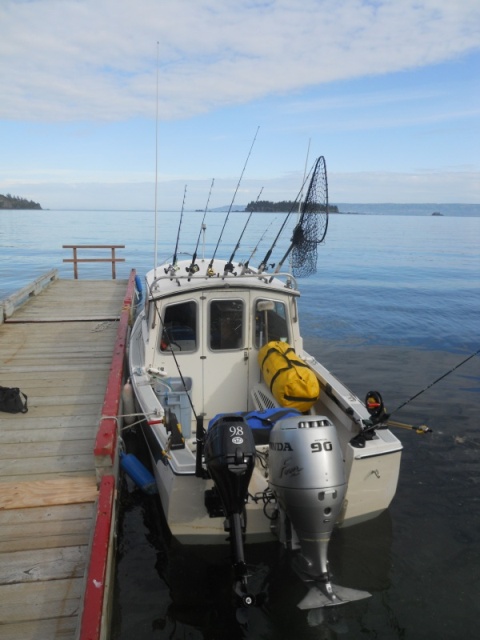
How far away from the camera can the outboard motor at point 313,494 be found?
393 cm

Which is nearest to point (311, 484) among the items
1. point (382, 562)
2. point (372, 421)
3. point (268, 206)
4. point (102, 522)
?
point (372, 421)

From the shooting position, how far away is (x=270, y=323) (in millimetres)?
6844

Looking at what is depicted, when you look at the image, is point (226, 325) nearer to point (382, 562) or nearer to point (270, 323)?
point (270, 323)

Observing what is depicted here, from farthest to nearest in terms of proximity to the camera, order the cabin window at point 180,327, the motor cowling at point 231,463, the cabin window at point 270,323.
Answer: the cabin window at point 270,323 → the cabin window at point 180,327 → the motor cowling at point 231,463

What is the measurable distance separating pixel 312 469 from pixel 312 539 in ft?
1.98

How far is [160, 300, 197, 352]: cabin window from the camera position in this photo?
21.6ft

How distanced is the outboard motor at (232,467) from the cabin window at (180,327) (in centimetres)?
263

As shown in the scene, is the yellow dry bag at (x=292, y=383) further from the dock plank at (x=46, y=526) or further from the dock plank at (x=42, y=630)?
the dock plank at (x=42, y=630)

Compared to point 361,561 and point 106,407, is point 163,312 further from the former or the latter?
point 361,561

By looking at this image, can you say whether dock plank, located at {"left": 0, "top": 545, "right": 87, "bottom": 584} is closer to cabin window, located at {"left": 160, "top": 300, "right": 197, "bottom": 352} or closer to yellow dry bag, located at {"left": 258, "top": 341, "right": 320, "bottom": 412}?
yellow dry bag, located at {"left": 258, "top": 341, "right": 320, "bottom": 412}

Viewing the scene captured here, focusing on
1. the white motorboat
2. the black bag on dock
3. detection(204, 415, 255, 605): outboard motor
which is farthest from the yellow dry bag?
the black bag on dock

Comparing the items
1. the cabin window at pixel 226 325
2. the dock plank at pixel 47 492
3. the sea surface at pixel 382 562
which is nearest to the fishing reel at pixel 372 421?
the sea surface at pixel 382 562

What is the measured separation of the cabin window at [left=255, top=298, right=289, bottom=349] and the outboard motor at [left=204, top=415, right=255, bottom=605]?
108 inches

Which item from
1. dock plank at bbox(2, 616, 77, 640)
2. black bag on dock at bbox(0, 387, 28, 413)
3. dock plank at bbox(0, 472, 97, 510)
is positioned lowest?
dock plank at bbox(2, 616, 77, 640)
